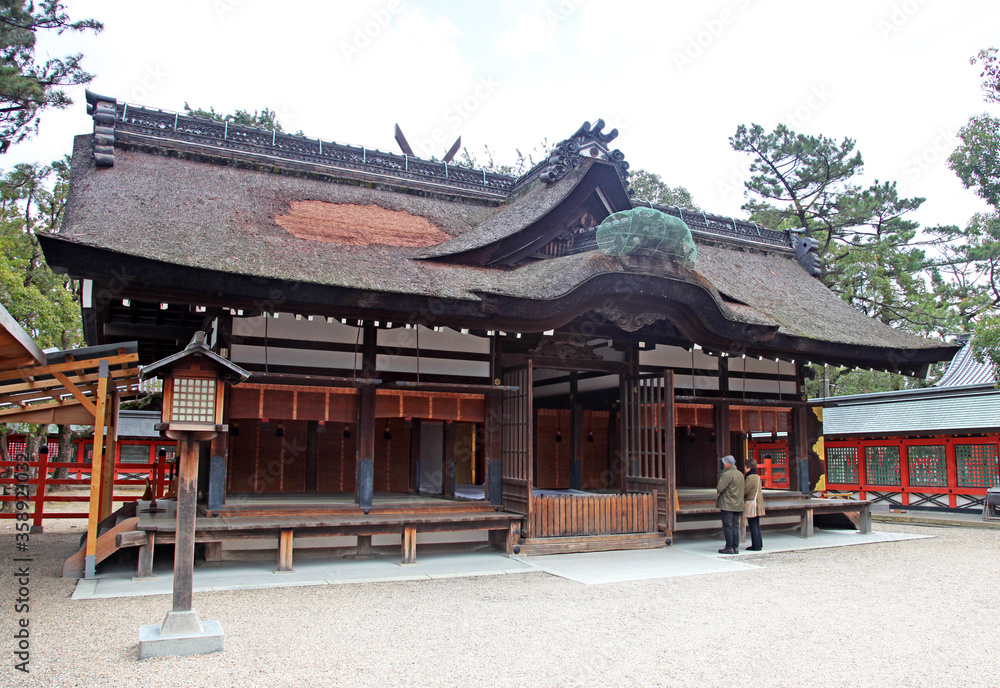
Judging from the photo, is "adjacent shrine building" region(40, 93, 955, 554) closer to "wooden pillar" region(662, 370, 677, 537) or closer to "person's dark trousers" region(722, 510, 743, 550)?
"wooden pillar" region(662, 370, 677, 537)

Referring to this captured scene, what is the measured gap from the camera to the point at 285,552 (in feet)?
27.7

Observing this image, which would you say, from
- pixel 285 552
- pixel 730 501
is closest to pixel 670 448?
pixel 730 501

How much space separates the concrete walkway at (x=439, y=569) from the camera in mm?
7590

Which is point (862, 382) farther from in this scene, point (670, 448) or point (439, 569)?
point (439, 569)

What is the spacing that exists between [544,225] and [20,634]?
343 inches

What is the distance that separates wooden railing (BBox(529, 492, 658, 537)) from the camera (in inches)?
390

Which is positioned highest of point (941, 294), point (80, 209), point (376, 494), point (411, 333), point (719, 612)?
point (941, 294)

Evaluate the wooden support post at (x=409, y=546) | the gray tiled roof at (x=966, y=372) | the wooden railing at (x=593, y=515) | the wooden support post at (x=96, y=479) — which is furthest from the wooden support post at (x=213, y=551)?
the gray tiled roof at (x=966, y=372)

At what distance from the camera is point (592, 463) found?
47.7ft

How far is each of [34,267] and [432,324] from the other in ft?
62.5

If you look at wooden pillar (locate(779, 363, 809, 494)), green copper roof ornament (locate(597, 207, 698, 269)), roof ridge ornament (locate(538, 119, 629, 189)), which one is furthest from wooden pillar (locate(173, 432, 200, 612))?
wooden pillar (locate(779, 363, 809, 494))

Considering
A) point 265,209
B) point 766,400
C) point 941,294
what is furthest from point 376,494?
point 941,294

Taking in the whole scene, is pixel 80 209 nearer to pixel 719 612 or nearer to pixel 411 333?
pixel 411 333

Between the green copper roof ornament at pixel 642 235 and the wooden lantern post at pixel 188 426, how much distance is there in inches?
238
